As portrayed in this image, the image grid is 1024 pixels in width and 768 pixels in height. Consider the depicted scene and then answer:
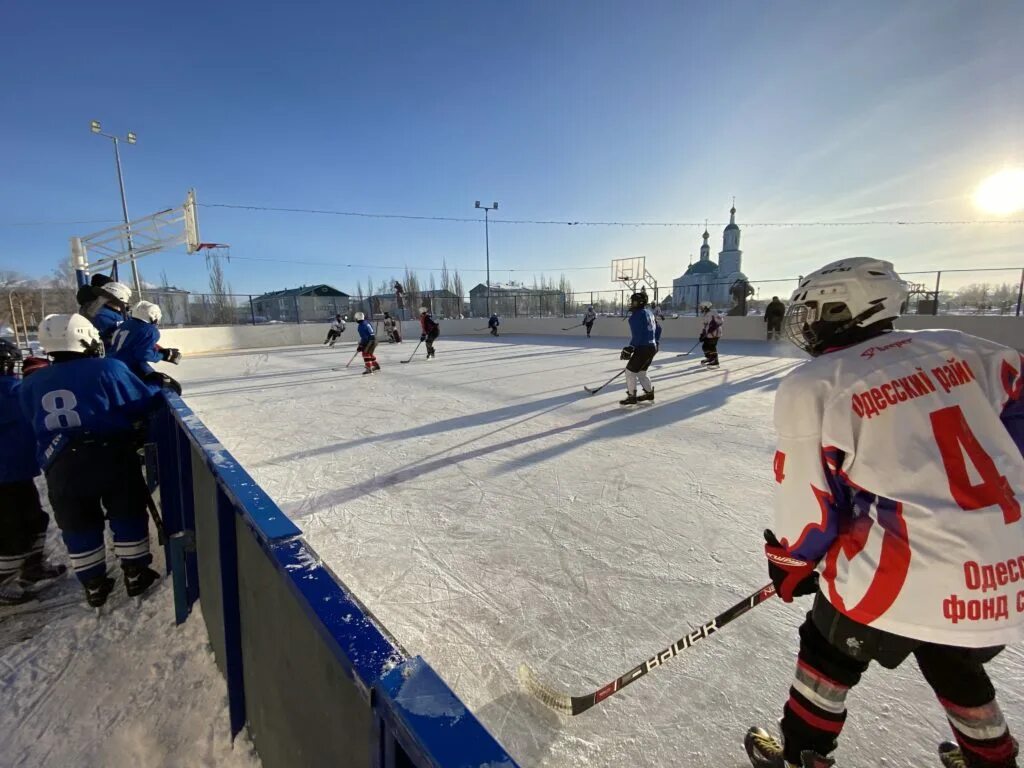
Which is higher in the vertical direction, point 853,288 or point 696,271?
point 696,271

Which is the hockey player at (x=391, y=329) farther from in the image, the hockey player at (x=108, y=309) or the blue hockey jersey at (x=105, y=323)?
the blue hockey jersey at (x=105, y=323)

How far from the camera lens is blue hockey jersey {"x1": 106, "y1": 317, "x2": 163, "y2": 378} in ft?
12.8

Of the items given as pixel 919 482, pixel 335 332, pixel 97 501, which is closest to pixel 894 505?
pixel 919 482

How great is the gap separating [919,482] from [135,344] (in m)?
5.18

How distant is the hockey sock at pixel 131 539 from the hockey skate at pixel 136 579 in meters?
0.03

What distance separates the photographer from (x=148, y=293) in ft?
61.4

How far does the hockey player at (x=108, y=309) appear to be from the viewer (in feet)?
16.3

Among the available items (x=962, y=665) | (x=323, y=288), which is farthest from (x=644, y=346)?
(x=323, y=288)

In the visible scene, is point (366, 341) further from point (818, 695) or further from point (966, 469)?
point (966, 469)

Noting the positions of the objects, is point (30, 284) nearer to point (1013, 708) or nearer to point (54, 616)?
point (54, 616)

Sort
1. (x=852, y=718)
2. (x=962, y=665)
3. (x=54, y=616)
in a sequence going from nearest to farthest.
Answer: (x=962, y=665) < (x=852, y=718) < (x=54, y=616)

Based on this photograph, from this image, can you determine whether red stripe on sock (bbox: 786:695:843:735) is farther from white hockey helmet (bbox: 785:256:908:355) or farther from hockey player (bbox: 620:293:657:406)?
hockey player (bbox: 620:293:657:406)

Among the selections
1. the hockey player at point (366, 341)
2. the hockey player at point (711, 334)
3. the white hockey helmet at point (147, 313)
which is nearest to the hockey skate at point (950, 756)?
the white hockey helmet at point (147, 313)

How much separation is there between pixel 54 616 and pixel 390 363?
10049 mm
